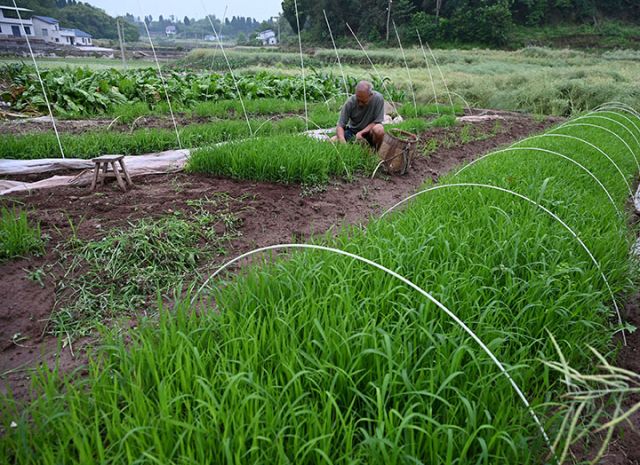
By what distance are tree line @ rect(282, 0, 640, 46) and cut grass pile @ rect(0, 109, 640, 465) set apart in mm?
34364

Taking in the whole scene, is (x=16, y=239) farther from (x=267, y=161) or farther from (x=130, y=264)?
(x=267, y=161)

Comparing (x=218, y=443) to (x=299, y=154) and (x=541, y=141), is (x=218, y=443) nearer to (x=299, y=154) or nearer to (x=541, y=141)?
(x=299, y=154)

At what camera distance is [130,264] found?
275 cm

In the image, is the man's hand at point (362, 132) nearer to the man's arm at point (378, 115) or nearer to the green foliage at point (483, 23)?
the man's arm at point (378, 115)

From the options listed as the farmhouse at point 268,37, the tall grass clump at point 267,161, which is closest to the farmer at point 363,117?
the tall grass clump at point 267,161

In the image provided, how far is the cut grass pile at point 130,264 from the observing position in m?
2.38

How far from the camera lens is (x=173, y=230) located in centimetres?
304

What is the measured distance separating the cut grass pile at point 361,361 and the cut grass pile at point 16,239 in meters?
1.29

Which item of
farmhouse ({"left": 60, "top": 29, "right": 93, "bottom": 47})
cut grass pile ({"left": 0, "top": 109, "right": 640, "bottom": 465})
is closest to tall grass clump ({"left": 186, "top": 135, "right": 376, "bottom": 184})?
cut grass pile ({"left": 0, "top": 109, "right": 640, "bottom": 465})

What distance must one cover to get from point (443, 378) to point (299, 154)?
322 centimetres

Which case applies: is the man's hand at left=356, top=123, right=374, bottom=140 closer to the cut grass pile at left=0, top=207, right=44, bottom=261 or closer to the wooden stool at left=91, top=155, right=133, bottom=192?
the wooden stool at left=91, top=155, right=133, bottom=192

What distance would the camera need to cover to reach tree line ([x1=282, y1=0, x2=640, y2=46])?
34.2 meters

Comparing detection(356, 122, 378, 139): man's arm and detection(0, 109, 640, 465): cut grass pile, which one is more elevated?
detection(356, 122, 378, 139): man's arm

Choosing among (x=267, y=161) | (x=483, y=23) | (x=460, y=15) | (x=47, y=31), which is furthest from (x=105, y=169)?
(x=460, y=15)
